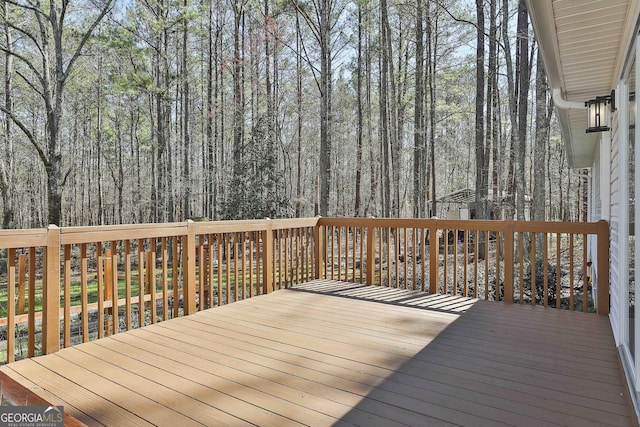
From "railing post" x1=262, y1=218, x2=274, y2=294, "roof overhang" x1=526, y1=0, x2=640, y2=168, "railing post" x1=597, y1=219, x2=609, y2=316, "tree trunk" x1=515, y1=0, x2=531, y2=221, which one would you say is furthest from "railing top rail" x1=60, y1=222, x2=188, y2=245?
"tree trunk" x1=515, y1=0, x2=531, y2=221

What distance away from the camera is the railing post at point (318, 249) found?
Result: 5809mm

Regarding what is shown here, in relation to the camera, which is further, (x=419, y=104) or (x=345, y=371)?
(x=419, y=104)

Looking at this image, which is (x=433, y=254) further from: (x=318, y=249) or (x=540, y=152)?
(x=540, y=152)

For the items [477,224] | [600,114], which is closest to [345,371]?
[477,224]

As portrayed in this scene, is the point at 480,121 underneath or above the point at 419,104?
underneath

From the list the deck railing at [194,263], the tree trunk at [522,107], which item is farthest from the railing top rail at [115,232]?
the tree trunk at [522,107]

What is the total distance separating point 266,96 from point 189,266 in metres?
12.5

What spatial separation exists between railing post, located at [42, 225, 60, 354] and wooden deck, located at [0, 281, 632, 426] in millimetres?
132

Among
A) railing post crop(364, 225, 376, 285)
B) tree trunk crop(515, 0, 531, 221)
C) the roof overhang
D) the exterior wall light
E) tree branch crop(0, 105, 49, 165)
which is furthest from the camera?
tree branch crop(0, 105, 49, 165)

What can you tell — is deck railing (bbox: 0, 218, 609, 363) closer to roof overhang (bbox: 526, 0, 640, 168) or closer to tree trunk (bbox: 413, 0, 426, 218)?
roof overhang (bbox: 526, 0, 640, 168)

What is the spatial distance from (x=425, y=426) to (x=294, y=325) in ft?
6.22

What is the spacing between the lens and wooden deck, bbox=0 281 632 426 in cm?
198

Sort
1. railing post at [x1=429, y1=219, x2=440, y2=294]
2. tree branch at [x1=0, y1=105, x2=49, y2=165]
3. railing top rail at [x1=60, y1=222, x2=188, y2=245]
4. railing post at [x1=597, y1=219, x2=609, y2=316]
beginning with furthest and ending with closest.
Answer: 1. tree branch at [x1=0, y1=105, x2=49, y2=165]
2. railing post at [x1=429, y1=219, x2=440, y2=294]
3. railing post at [x1=597, y1=219, x2=609, y2=316]
4. railing top rail at [x1=60, y1=222, x2=188, y2=245]

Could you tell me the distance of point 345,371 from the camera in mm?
2523
